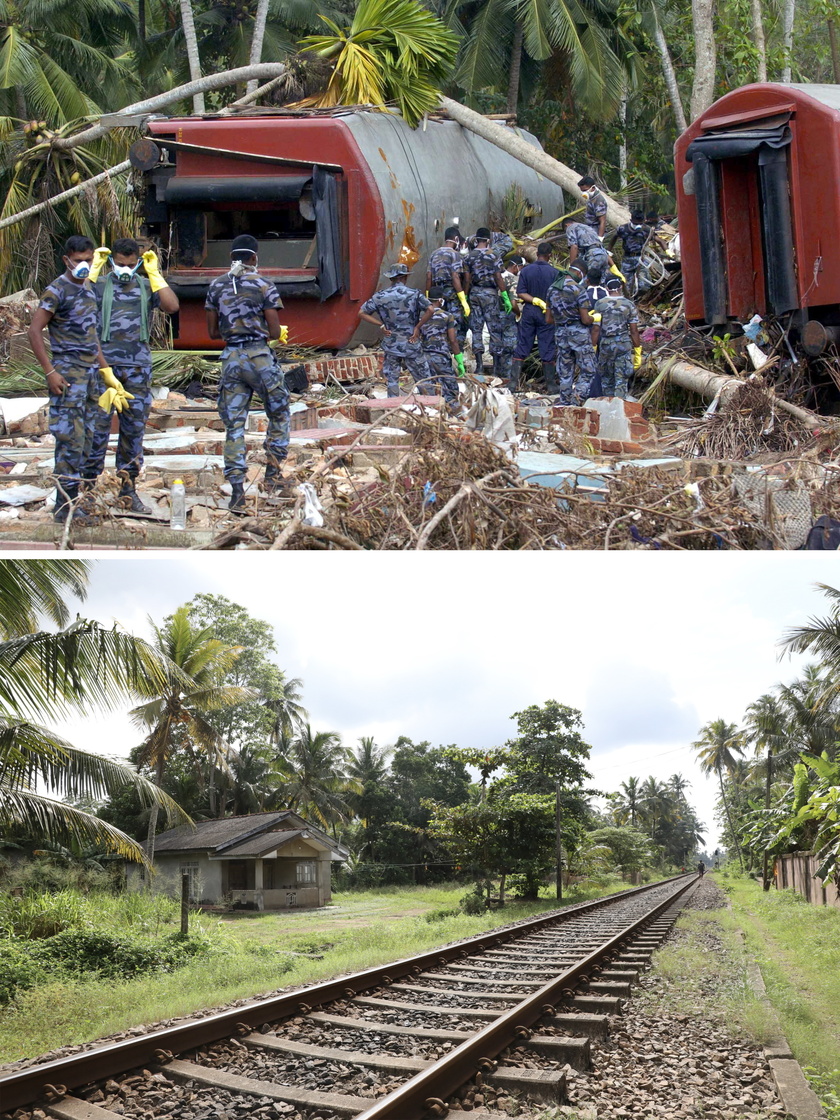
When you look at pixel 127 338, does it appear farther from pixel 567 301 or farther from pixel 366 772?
pixel 567 301

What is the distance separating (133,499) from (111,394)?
74 centimetres

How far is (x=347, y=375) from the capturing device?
483 inches

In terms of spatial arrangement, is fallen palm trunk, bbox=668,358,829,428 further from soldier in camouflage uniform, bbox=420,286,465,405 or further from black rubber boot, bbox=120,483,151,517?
black rubber boot, bbox=120,483,151,517

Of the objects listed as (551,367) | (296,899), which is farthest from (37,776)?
(551,367)

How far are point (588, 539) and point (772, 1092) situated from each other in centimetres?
282

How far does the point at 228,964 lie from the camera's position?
256 inches

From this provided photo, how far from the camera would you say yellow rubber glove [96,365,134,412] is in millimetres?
7250

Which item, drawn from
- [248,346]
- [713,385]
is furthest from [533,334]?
[248,346]

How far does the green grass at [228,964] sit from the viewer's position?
561cm

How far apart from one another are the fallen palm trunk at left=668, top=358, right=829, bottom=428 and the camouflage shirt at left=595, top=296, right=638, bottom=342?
726mm

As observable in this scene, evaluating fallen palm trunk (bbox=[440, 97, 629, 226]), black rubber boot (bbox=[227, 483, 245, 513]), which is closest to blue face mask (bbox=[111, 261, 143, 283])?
black rubber boot (bbox=[227, 483, 245, 513])

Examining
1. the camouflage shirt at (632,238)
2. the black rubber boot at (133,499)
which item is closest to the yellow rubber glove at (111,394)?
the black rubber boot at (133,499)

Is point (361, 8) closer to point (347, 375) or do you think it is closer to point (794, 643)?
point (347, 375)

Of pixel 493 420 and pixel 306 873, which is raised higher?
pixel 493 420
